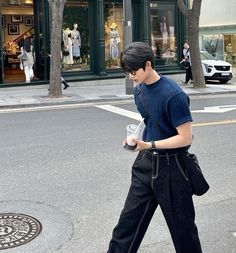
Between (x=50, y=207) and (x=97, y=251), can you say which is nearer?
(x=97, y=251)

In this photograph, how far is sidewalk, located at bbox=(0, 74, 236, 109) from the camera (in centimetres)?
1493

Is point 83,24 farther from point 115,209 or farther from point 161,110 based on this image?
point 161,110

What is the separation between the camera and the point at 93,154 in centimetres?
799

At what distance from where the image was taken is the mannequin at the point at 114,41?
20.5 meters

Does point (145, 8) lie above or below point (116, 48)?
above

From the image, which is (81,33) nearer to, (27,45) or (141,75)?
(27,45)

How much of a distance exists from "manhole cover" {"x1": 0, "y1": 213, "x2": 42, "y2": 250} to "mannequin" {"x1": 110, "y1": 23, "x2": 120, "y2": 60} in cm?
1591

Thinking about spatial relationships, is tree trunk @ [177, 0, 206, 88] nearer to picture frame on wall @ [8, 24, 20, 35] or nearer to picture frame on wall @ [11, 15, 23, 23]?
picture frame on wall @ [11, 15, 23, 23]

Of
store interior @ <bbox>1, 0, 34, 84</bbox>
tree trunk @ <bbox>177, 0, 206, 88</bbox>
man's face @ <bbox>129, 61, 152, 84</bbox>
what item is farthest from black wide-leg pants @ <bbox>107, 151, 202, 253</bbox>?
store interior @ <bbox>1, 0, 34, 84</bbox>

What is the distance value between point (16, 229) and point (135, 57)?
238 centimetres

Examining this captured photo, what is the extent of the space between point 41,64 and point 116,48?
3345mm

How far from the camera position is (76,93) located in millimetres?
17203

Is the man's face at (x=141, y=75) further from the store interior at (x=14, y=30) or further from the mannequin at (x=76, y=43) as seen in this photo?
the mannequin at (x=76, y=43)

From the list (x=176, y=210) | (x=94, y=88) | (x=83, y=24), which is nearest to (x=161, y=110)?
(x=176, y=210)
